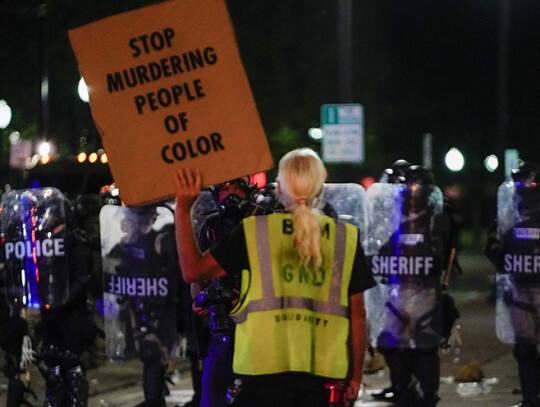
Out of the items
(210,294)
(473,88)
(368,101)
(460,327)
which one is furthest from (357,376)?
(473,88)

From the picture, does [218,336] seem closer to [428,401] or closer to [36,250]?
[36,250]

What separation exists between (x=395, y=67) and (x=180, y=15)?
123 ft

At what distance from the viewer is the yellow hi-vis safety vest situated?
4.12 meters

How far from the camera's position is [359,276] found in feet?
14.1

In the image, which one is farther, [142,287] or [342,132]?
[342,132]

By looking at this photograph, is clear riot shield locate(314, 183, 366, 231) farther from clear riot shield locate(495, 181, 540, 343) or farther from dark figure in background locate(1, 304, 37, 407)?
dark figure in background locate(1, 304, 37, 407)

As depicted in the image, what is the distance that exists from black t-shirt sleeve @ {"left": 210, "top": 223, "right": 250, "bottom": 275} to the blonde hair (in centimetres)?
20

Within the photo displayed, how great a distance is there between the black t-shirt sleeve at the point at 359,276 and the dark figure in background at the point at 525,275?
15.5 ft

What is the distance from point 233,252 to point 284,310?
284mm

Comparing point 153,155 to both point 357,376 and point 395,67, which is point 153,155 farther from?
point 395,67

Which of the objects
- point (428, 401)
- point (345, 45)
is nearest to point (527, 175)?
point (428, 401)

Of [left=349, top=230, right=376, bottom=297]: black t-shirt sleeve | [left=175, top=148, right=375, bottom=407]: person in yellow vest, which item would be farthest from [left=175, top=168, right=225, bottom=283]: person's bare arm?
[left=349, top=230, right=376, bottom=297]: black t-shirt sleeve

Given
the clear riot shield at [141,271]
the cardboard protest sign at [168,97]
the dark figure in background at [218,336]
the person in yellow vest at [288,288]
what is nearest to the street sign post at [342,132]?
the clear riot shield at [141,271]

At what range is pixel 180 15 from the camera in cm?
449
